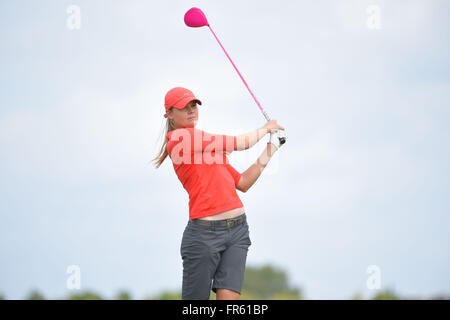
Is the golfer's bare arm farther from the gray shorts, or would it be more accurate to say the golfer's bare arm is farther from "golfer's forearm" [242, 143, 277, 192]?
the gray shorts

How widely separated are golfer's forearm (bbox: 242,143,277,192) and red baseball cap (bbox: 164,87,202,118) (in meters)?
0.75

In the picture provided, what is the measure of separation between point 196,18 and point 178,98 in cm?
113

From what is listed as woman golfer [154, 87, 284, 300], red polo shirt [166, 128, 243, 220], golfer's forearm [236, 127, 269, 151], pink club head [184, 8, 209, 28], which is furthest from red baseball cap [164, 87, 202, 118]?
pink club head [184, 8, 209, 28]

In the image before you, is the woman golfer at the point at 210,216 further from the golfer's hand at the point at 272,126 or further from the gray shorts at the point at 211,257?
the golfer's hand at the point at 272,126

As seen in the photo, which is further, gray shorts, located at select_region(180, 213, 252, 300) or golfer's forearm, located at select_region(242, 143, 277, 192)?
golfer's forearm, located at select_region(242, 143, 277, 192)

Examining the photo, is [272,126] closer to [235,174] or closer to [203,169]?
[235,174]

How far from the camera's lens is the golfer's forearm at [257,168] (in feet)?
16.9

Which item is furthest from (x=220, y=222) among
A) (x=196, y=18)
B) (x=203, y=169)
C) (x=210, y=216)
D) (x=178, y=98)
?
(x=196, y=18)

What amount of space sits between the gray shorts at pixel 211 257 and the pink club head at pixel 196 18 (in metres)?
2.06

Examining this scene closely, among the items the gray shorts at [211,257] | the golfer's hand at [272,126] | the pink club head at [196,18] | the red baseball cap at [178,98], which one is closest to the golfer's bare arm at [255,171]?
the golfer's hand at [272,126]

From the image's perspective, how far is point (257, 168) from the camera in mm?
5227

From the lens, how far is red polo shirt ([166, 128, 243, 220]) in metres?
4.73
